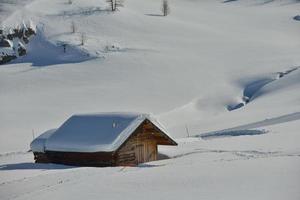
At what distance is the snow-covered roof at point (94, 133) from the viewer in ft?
77.2

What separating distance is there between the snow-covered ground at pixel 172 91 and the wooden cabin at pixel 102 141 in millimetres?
894

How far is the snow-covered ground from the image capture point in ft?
56.9

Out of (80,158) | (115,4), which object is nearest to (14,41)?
(115,4)

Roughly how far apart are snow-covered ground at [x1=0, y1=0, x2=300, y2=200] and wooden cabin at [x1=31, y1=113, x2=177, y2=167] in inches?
35.2

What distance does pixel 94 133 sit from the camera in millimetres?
24016

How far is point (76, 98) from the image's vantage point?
52.7 metres

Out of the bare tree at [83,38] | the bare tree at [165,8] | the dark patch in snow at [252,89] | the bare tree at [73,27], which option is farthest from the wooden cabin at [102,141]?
the bare tree at [165,8]

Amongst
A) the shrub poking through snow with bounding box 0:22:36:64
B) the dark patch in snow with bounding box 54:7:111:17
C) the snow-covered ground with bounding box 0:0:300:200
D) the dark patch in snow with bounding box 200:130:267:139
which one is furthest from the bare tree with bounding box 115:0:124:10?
the dark patch in snow with bounding box 200:130:267:139

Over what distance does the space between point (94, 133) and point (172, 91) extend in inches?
1186

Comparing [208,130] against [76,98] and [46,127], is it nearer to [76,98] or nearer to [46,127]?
[46,127]

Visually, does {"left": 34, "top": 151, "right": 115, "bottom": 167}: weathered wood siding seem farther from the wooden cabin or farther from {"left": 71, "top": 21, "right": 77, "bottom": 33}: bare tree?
{"left": 71, "top": 21, "right": 77, "bottom": 33}: bare tree

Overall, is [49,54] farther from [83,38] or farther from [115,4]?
[115,4]

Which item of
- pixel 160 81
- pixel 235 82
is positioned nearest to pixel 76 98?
pixel 160 81

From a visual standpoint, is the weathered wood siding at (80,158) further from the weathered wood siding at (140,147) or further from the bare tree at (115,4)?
the bare tree at (115,4)
